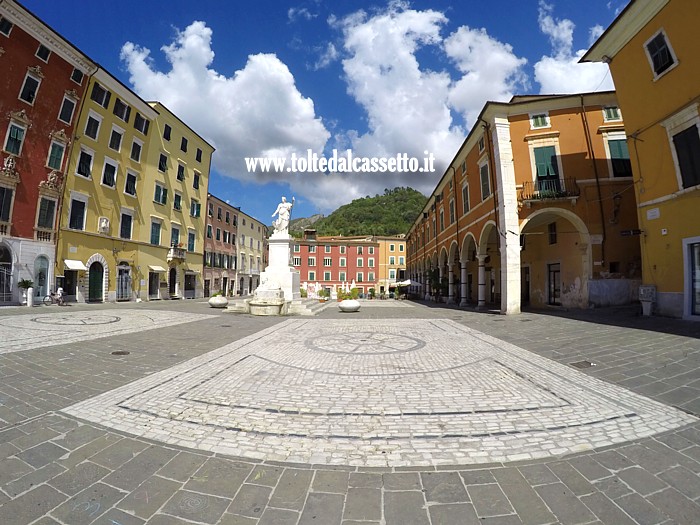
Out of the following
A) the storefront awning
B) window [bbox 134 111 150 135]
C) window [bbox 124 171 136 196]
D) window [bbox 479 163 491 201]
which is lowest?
the storefront awning

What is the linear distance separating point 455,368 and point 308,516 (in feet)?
13.9

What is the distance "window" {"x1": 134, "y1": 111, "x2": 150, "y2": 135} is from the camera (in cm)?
2719

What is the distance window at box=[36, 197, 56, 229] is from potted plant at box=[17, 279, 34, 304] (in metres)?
3.64

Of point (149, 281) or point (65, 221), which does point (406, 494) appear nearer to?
point (65, 221)

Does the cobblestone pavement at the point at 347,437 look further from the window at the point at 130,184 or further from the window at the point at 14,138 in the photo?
the window at the point at 130,184

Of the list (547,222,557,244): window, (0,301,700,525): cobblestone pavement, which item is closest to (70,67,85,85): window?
(0,301,700,525): cobblestone pavement

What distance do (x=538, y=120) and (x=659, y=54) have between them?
5571mm

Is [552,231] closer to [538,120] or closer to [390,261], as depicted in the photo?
[538,120]

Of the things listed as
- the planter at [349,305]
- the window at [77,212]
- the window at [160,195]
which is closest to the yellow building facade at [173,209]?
the window at [160,195]

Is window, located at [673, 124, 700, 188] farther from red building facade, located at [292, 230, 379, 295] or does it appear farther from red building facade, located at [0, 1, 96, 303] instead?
red building facade, located at [292, 230, 379, 295]

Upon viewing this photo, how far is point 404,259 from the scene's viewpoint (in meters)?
61.7

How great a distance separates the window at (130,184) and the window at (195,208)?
7.67 metres

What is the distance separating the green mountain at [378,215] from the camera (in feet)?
254

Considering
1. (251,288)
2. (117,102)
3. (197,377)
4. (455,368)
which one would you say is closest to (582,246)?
(455,368)
